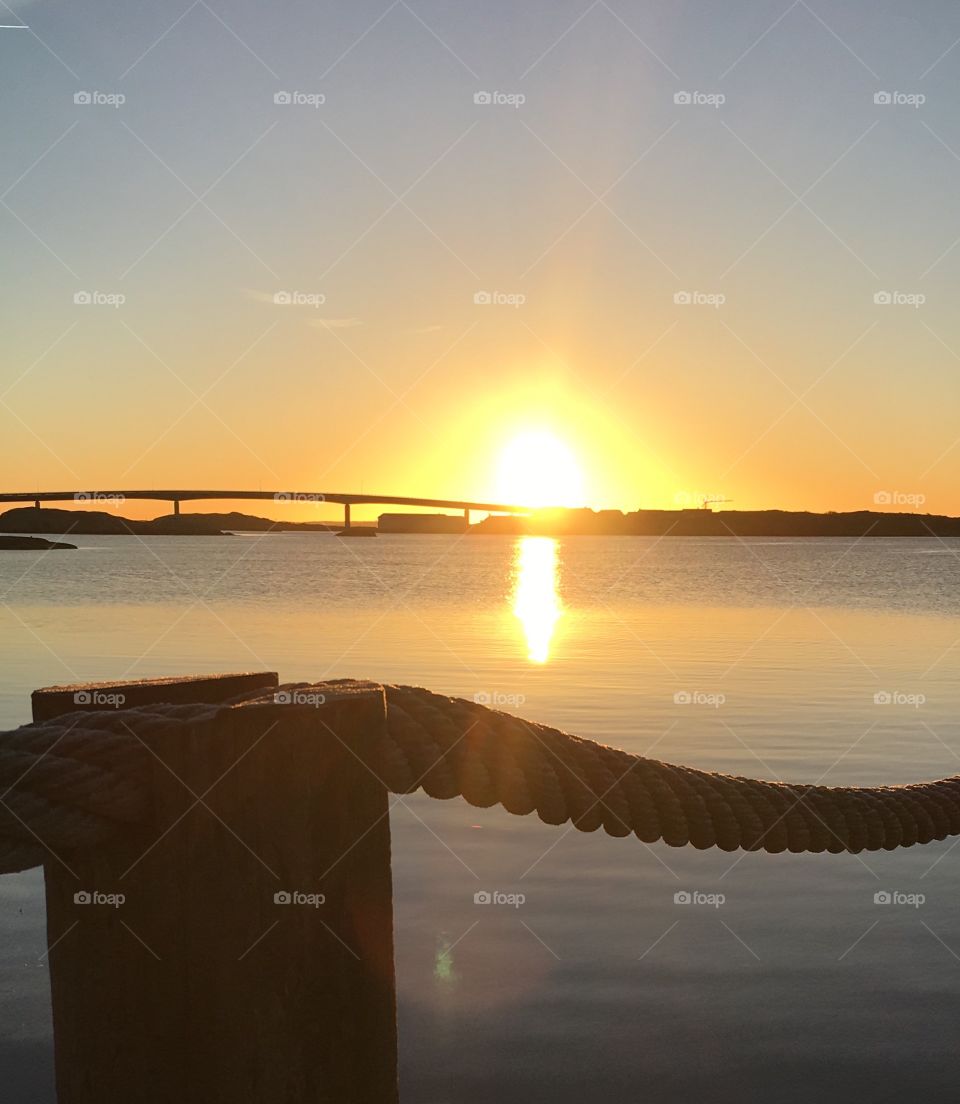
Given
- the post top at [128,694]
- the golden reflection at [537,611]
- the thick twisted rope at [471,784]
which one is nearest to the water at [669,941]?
the thick twisted rope at [471,784]

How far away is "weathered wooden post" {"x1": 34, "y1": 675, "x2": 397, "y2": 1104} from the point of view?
173cm

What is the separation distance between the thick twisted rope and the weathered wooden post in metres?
0.07

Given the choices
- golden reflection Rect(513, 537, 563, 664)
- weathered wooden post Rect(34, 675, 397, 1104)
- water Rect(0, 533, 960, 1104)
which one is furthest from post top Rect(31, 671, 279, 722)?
golden reflection Rect(513, 537, 563, 664)

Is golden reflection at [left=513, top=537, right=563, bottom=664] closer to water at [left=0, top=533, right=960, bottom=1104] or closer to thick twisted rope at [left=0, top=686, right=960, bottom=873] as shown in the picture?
water at [left=0, top=533, right=960, bottom=1104]

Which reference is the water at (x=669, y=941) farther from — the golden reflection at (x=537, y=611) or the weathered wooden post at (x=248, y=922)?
the golden reflection at (x=537, y=611)

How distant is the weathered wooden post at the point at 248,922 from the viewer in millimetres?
1727

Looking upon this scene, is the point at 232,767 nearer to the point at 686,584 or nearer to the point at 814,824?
the point at 814,824

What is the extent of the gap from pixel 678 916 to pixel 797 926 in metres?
0.58

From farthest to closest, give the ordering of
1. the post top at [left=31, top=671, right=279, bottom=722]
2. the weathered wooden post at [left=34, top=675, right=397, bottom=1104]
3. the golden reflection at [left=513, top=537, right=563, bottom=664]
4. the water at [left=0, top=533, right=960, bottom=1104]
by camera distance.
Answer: the golden reflection at [left=513, top=537, right=563, bottom=664], the water at [left=0, top=533, right=960, bottom=1104], the post top at [left=31, top=671, right=279, bottom=722], the weathered wooden post at [left=34, top=675, right=397, bottom=1104]

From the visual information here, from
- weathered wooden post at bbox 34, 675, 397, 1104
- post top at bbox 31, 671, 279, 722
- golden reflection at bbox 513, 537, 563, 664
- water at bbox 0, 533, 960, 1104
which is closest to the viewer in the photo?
weathered wooden post at bbox 34, 675, 397, 1104

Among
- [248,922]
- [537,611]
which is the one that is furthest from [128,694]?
[537,611]

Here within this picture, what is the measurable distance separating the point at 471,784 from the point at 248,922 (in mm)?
522

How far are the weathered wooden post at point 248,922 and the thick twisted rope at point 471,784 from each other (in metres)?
0.07

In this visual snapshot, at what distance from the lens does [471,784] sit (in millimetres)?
2100
